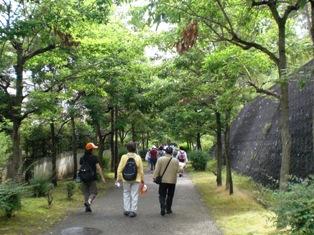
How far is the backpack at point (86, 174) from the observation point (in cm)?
1308

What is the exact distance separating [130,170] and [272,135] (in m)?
9.62

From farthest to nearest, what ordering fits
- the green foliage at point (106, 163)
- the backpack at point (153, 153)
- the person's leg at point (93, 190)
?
1. the backpack at point (153, 153)
2. the green foliage at point (106, 163)
3. the person's leg at point (93, 190)

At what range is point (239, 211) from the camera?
13516 mm

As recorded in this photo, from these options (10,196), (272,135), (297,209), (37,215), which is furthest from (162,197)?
(272,135)

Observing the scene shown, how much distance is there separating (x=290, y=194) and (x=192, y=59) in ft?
32.7

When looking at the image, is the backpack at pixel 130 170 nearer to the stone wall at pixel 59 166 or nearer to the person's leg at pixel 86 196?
the person's leg at pixel 86 196

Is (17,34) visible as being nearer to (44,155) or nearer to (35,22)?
(35,22)

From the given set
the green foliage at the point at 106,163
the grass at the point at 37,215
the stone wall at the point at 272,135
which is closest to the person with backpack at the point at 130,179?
the grass at the point at 37,215

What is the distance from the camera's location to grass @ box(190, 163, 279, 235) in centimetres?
1057

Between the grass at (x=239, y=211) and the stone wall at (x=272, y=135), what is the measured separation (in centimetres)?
95

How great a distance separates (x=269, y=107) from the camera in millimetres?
23938

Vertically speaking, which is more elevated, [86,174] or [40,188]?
[86,174]

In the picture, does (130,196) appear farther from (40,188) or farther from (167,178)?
(40,188)

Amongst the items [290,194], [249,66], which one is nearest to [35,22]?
[249,66]
